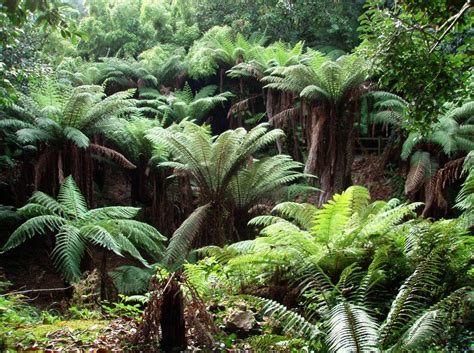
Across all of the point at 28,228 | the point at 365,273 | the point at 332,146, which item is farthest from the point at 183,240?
the point at 365,273

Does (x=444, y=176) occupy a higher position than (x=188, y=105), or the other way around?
(x=188, y=105)

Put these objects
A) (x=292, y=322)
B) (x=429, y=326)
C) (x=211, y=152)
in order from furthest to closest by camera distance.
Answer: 1. (x=211, y=152)
2. (x=292, y=322)
3. (x=429, y=326)

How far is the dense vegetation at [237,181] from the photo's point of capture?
2.99 m

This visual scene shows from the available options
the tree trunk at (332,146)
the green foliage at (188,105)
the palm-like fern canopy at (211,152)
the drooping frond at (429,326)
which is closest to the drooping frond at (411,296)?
the drooping frond at (429,326)

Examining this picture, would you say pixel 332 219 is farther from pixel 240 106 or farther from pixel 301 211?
pixel 240 106

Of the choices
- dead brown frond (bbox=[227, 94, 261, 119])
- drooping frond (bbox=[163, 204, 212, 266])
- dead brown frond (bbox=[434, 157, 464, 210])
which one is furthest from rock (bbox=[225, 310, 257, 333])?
dead brown frond (bbox=[227, 94, 261, 119])

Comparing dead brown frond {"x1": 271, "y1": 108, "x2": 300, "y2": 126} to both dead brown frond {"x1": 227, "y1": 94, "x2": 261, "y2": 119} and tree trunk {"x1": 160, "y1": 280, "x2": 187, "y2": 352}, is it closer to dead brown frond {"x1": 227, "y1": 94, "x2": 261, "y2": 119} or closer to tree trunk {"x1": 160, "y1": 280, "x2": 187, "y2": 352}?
dead brown frond {"x1": 227, "y1": 94, "x2": 261, "y2": 119}

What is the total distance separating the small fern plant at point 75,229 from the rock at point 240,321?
250 cm

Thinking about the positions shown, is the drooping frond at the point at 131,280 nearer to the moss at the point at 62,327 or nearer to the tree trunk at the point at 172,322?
the moss at the point at 62,327

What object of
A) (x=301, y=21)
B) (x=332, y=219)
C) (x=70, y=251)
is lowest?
(x=70, y=251)

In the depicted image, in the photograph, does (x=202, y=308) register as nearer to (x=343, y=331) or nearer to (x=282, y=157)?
(x=343, y=331)

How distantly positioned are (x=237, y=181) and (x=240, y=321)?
3944mm

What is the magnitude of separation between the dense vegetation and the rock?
0.01 metres

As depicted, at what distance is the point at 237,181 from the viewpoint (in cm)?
713
